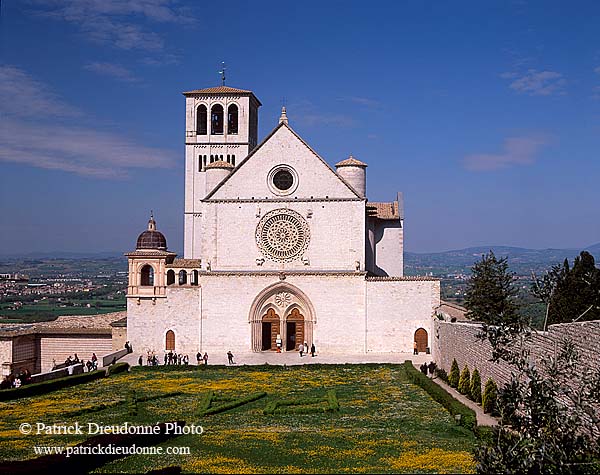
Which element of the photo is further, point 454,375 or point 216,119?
point 216,119

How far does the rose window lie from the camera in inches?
1626

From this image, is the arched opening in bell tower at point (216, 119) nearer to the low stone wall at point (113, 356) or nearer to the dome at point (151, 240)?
the dome at point (151, 240)

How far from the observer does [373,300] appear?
40562mm

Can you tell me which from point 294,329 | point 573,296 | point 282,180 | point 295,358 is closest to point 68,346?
point 294,329

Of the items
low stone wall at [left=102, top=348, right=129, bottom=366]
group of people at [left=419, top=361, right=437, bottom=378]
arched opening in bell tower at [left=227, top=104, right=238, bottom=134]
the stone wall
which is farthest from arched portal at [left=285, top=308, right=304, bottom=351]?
arched opening in bell tower at [left=227, top=104, right=238, bottom=134]

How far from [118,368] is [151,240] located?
34.2 ft

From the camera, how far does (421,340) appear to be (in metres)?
40.4

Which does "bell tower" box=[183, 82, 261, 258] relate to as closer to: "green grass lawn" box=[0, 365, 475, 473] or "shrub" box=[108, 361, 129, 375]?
"shrub" box=[108, 361, 129, 375]

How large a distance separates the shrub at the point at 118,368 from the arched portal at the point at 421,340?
51.0 feet

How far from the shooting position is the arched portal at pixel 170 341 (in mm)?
41281

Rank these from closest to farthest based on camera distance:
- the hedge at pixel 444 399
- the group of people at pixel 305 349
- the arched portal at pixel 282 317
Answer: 1. the hedge at pixel 444 399
2. the group of people at pixel 305 349
3. the arched portal at pixel 282 317

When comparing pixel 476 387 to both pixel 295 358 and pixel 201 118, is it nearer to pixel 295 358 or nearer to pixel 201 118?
pixel 295 358

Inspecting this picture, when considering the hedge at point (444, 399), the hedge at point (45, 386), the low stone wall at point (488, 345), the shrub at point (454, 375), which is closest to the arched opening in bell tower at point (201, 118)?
the hedge at point (45, 386)

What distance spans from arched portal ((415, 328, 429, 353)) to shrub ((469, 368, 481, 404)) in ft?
45.5
